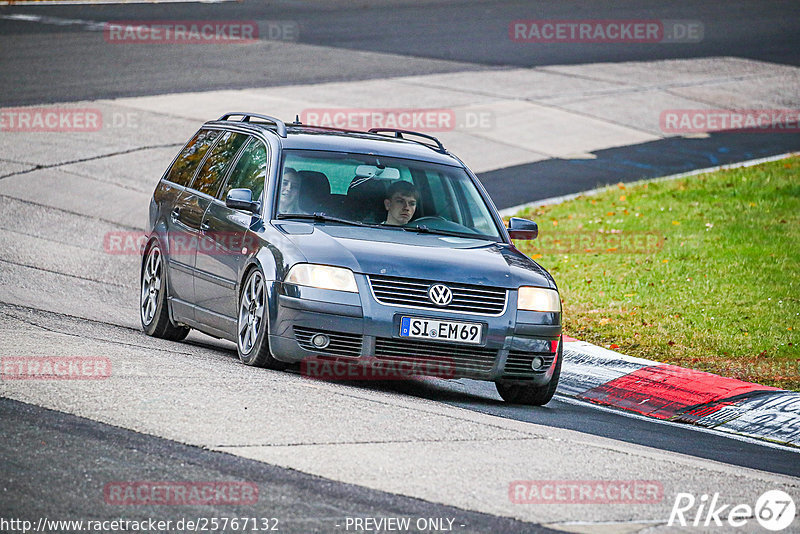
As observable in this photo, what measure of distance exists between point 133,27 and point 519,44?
9463 mm

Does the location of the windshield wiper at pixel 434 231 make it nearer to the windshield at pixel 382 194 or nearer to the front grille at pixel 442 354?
the windshield at pixel 382 194

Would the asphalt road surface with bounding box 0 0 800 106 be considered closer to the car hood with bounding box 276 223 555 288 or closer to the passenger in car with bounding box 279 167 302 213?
the passenger in car with bounding box 279 167 302 213

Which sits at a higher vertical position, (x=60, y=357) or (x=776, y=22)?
(x=776, y=22)

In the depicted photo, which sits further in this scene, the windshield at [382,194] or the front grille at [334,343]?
the windshield at [382,194]

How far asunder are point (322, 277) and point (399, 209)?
1274mm

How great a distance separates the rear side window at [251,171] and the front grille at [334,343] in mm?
1482

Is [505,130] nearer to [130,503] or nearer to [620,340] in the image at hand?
[620,340]

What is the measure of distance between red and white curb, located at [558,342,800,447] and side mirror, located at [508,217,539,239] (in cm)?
131

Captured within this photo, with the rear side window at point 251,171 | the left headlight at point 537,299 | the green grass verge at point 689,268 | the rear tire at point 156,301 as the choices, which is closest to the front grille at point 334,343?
the left headlight at point 537,299

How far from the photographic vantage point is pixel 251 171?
31.4 ft

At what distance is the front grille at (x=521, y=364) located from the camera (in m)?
8.45

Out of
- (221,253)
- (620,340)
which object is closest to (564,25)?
(620,340)

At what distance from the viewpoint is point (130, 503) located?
538cm

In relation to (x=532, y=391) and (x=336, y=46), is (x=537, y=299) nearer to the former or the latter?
(x=532, y=391)
